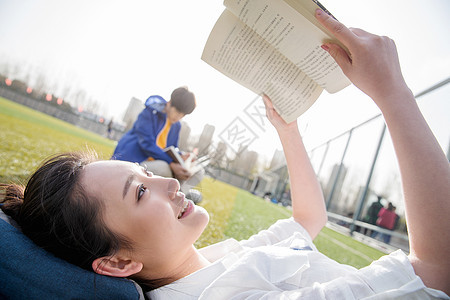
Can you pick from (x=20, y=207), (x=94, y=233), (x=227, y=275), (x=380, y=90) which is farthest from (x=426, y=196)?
(x=20, y=207)

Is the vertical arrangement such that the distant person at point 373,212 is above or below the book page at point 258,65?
below

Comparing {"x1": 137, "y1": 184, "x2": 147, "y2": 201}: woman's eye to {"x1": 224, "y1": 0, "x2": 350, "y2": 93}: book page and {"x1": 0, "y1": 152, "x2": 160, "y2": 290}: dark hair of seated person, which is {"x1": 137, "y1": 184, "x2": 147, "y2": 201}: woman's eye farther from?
→ {"x1": 224, "y1": 0, "x2": 350, "y2": 93}: book page

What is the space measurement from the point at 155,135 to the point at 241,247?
220 centimetres

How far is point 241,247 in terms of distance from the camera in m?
1.24

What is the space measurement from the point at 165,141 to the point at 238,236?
1.67 m

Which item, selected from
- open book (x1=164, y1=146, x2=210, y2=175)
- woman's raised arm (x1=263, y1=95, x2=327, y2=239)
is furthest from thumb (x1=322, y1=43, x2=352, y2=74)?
open book (x1=164, y1=146, x2=210, y2=175)

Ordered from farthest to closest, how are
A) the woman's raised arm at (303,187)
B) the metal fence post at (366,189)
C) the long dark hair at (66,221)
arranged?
the metal fence post at (366,189), the woman's raised arm at (303,187), the long dark hair at (66,221)

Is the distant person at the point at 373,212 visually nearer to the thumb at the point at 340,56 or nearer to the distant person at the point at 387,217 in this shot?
the distant person at the point at 387,217

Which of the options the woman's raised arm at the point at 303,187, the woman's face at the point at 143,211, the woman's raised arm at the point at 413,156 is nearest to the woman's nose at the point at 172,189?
the woman's face at the point at 143,211

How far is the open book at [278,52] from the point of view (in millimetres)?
951

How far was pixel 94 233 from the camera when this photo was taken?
0.90 meters

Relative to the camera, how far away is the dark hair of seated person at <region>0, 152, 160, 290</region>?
877mm

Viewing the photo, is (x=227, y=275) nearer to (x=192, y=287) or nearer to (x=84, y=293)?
(x=192, y=287)

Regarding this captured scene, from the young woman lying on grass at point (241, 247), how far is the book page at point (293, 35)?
11cm
